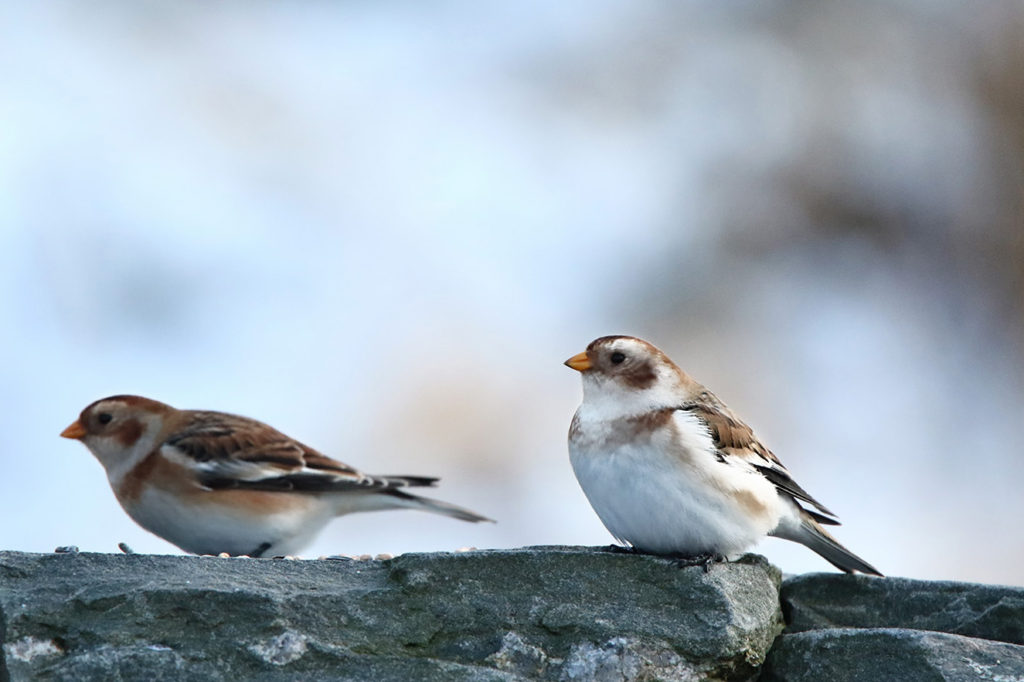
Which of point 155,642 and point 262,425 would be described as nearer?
point 155,642

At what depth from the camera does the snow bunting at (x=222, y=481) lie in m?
4.64

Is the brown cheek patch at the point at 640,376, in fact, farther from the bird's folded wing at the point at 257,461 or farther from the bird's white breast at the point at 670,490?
the bird's folded wing at the point at 257,461

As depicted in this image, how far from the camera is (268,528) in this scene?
4676 mm

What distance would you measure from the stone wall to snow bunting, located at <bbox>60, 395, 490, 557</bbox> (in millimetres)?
1573

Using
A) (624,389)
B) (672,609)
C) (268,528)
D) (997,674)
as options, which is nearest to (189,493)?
(268,528)

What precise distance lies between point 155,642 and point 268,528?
2096mm

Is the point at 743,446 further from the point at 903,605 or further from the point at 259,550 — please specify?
the point at 259,550

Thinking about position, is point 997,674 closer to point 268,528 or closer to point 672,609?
point 672,609

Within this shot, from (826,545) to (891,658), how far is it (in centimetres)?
90

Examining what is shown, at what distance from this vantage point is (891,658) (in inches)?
111

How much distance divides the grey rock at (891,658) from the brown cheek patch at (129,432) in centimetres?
291

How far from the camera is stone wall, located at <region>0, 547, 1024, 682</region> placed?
258 centimetres

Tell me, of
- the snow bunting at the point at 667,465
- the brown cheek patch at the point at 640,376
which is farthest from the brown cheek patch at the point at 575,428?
the brown cheek patch at the point at 640,376

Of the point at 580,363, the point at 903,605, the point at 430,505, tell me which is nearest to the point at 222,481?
the point at 430,505
